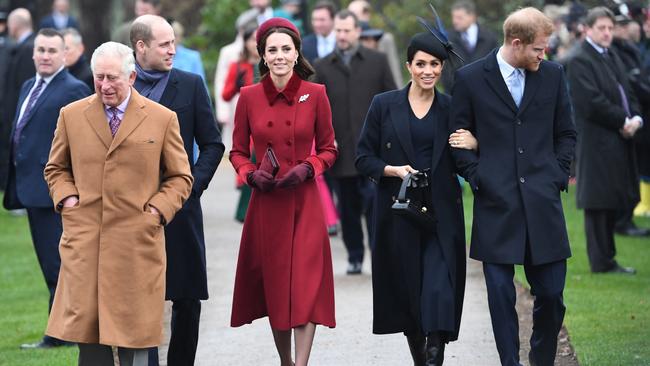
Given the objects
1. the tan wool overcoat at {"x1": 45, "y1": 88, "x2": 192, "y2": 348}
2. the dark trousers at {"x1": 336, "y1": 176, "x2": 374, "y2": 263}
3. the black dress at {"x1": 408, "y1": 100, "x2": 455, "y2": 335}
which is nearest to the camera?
the tan wool overcoat at {"x1": 45, "y1": 88, "x2": 192, "y2": 348}

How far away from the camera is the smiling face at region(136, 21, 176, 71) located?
26.7ft

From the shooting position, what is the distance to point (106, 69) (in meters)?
7.23

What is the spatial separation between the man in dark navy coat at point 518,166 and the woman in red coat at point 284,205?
87 centimetres

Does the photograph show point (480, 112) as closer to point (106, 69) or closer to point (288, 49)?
point (288, 49)

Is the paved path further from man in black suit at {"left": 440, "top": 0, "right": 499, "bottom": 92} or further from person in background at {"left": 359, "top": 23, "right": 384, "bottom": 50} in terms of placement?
man in black suit at {"left": 440, "top": 0, "right": 499, "bottom": 92}

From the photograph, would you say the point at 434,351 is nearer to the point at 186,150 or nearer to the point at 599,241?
the point at 186,150

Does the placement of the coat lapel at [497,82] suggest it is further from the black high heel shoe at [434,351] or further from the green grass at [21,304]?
the green grass at [21,304]

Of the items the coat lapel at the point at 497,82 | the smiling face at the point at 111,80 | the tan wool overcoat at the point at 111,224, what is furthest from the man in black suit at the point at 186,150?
the coat lapel at the point at 497,82

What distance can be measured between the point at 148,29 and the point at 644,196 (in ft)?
33.2

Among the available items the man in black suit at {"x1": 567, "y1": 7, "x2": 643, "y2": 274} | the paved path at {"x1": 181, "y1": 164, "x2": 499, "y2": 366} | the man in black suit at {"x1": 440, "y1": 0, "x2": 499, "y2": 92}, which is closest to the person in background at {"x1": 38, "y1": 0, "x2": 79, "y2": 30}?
the man in black suit at {"x1": 440, "y1": 0, "x2": 499, "y2": 92}

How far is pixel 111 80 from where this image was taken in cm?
725

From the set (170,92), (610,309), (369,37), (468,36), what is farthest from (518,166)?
(468,36)

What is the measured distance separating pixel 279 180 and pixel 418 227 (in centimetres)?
85

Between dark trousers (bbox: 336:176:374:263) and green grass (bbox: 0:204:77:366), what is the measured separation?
2.69 metres
